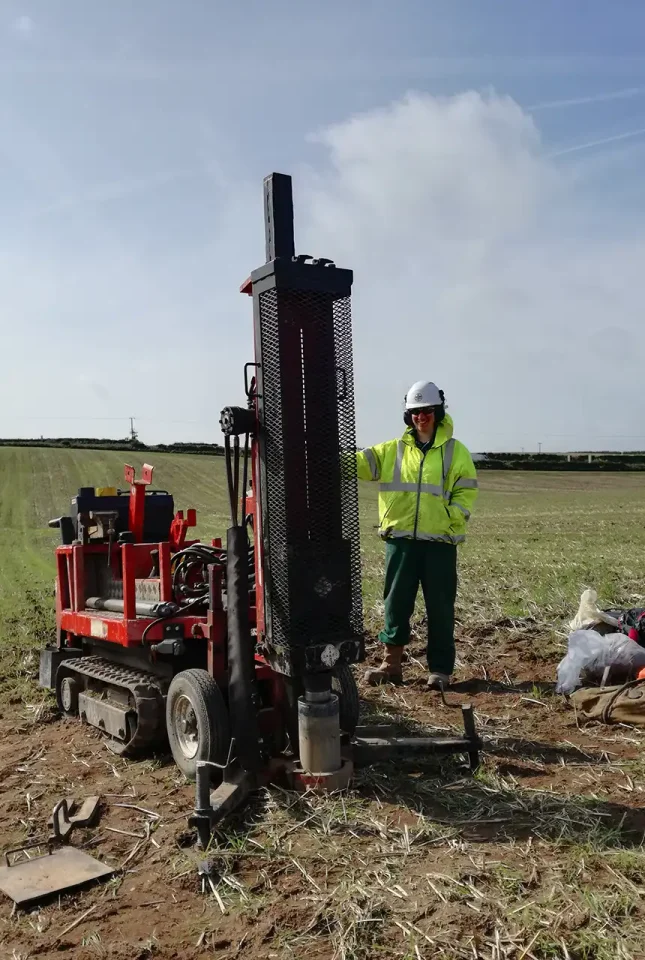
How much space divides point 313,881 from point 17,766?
2.90m

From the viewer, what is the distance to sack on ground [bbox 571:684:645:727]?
5.96 meters

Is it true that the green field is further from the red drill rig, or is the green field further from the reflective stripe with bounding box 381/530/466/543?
the red drill rig

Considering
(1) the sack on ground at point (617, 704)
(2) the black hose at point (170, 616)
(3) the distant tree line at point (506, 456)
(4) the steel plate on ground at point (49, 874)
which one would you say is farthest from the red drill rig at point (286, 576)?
(3) the distant tree line at point (506, 456)

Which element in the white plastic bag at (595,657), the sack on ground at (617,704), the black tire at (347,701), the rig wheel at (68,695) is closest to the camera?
the black tire at (347,701)

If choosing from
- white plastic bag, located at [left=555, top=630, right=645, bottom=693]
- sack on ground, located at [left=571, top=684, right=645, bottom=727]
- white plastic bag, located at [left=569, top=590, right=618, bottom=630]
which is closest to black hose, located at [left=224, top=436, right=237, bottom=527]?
sack on ground, located at [left=571, top=684, right=645, bottom=727]

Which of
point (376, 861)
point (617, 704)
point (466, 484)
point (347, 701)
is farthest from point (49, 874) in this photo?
point (466, 484)

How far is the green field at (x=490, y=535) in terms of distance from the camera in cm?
1046

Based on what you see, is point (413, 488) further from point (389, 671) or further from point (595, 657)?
point (595, 657)

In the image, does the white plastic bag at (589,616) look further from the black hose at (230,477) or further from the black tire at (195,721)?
the black hose at (230,477)

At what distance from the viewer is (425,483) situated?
7324 millimetres

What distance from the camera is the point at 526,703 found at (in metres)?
6.77

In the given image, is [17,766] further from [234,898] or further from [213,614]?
[234,898]

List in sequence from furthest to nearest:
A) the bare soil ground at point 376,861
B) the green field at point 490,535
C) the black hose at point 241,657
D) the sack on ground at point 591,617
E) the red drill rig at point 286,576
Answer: the green field at point 490,535, the sack on ground at point 591,617, the black hose at point 241,657, the red drill rig at point 286,576, the bare soil ground at point 376,861

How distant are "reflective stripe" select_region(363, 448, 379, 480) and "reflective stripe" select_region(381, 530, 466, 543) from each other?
486mm
